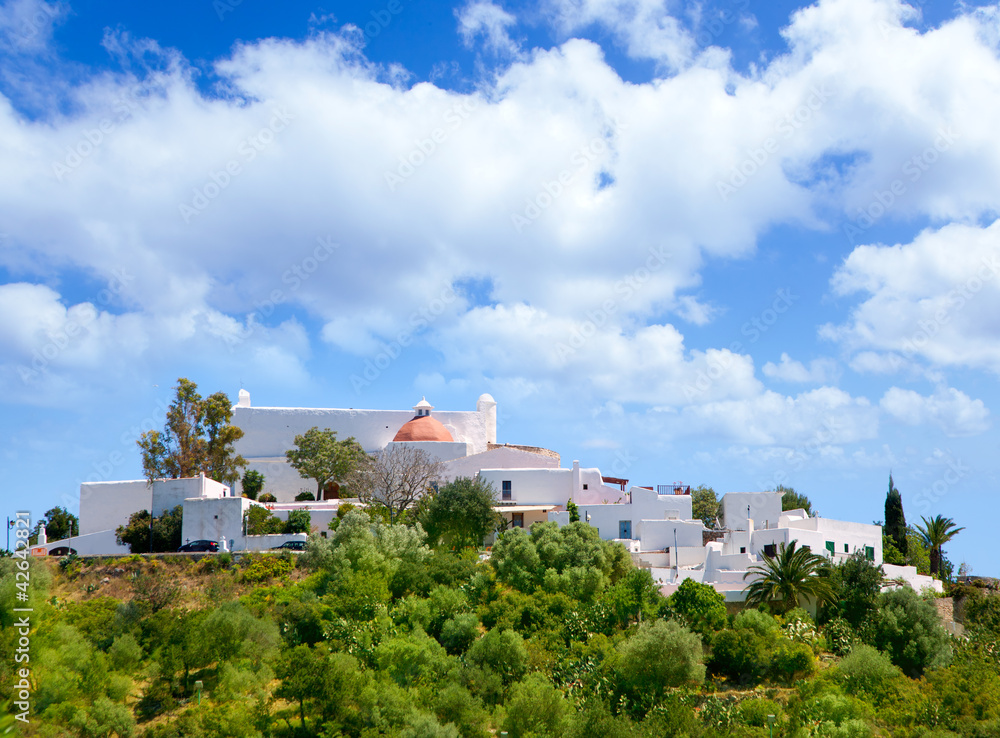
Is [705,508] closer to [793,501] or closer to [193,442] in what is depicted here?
[793,501]

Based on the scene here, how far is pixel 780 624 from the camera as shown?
32.4 meters

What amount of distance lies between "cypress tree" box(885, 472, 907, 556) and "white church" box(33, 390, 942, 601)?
7.48 meters

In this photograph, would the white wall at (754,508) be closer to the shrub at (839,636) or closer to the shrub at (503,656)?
the shrub at (839,636)

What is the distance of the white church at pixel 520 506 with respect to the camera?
128ft

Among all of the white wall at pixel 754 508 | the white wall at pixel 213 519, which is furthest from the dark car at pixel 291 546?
the white wall at pixel 754 508

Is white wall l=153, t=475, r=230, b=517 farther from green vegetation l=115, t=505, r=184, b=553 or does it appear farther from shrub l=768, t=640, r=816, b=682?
shrub l=768, t=640, r=816, b=682

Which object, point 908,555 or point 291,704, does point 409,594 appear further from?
point 908,555

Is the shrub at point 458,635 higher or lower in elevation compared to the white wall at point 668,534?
lower

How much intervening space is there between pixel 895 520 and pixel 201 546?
37.4m

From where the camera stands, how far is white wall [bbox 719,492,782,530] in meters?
43.0

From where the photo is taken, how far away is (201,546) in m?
40.2

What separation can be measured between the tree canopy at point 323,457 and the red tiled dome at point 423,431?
10.4 feet

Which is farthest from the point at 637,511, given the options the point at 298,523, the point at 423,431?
the point at 423,431

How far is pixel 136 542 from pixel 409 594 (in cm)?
1496
